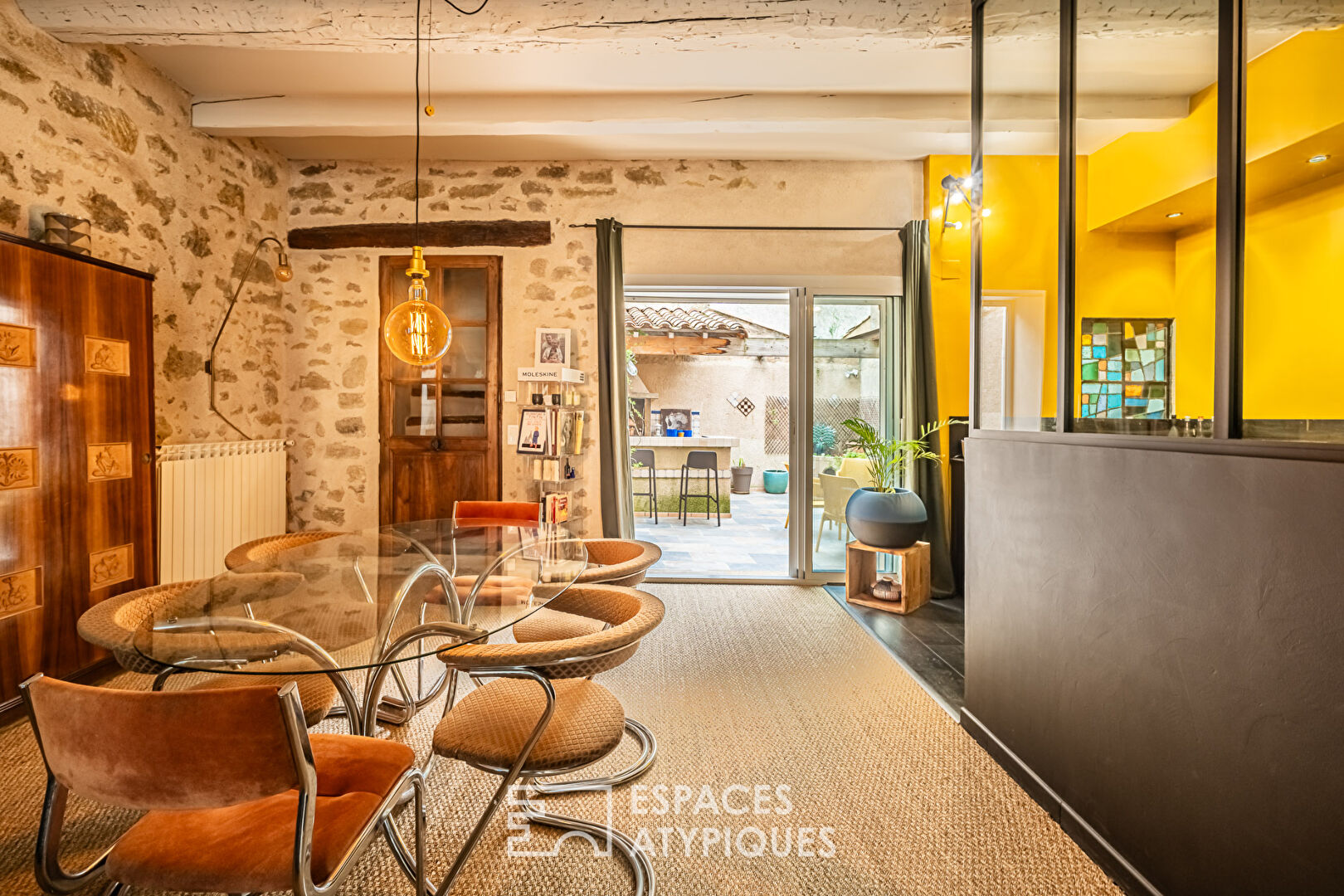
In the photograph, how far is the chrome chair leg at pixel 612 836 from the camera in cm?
165

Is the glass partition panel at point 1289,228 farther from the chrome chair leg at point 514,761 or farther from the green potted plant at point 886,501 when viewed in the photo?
the green potted plant at point 886,501

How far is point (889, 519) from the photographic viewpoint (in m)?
4.02

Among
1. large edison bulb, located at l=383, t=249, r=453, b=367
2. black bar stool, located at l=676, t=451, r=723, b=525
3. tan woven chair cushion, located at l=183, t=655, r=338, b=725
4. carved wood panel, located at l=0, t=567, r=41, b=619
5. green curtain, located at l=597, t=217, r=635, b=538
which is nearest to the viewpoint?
tan woven chair cushion, located at l=183, t=655, r=338, b=725

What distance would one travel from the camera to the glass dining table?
144 centimetres

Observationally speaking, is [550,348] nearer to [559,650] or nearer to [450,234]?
[450,234]

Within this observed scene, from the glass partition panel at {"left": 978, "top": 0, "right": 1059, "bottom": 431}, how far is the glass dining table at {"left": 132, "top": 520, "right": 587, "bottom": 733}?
1714 millimetres

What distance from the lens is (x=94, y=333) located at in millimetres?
2760

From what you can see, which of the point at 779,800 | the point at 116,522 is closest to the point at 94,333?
the point at 116,522

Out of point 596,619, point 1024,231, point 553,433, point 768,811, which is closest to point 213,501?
point 553,433

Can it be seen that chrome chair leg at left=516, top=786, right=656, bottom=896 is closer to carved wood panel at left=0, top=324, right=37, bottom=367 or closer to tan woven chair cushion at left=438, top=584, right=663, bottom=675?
tan woven chair cushion at left=438, top=584, right=663, bottom=675

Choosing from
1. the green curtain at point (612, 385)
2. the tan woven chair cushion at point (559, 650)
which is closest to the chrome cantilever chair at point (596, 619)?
the tan woven chair cushion at point (559, 650)

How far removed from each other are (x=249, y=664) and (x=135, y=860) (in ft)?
1.20

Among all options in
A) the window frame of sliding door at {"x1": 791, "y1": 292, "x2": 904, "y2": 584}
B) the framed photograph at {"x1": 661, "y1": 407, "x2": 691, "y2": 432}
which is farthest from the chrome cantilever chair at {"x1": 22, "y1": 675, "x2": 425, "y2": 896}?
the framed photograph at {"x1": 661, "y1": 407, "x2": 691, "y2": 432}

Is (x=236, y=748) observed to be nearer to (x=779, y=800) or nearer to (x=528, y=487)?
(x=779, y=800)
